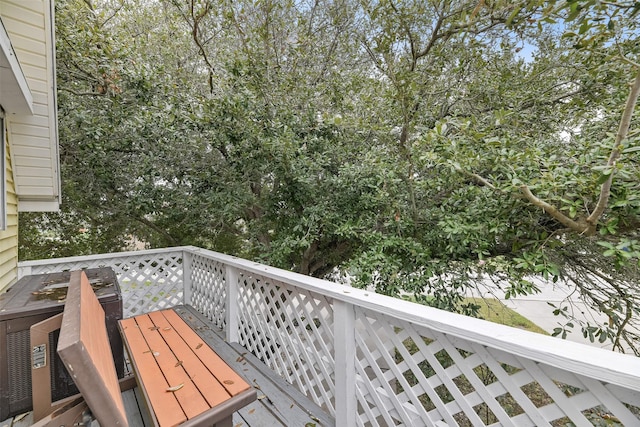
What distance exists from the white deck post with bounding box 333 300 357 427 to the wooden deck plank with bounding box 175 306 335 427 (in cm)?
23

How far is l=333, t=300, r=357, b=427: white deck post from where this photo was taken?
1933 millimetres

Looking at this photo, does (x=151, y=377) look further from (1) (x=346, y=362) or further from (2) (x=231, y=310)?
(2) (x=231, y=310)

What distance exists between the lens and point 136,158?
16.3ft

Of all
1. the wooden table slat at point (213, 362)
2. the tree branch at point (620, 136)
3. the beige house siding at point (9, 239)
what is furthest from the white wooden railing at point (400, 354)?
the tree branch at point (620, 136)

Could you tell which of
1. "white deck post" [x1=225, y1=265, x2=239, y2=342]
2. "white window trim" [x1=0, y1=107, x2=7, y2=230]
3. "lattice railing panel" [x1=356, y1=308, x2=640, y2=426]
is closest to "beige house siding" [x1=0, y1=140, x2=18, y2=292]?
"white window trim" [x1=0, y1=107, x2=7, y2=230]

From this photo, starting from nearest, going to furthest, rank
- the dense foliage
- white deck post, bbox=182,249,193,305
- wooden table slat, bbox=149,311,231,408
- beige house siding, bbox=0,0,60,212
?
wooden table slat, bbox=149,311,231,408
beige house siding, bbox=0,0,60,212
the dense foliage
white deck post, bbox=182,249,193,305

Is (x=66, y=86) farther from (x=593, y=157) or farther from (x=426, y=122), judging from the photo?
(x=593, y=157)

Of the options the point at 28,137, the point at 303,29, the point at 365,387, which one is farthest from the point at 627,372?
the point at 303,29

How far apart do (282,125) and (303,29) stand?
6.32 ft

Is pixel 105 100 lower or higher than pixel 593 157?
higher

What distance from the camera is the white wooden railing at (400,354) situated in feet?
3.52

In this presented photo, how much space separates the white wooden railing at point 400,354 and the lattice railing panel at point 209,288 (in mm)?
27

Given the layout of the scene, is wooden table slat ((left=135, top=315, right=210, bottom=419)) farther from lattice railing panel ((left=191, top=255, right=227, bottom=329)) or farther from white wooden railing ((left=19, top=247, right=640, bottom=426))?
lattice railing panel ((left=191, top=255, right=227, bottom=329))

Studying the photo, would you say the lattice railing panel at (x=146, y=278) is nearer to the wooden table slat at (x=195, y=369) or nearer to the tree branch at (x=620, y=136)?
the wooden table slat at (x=195, y=369)
